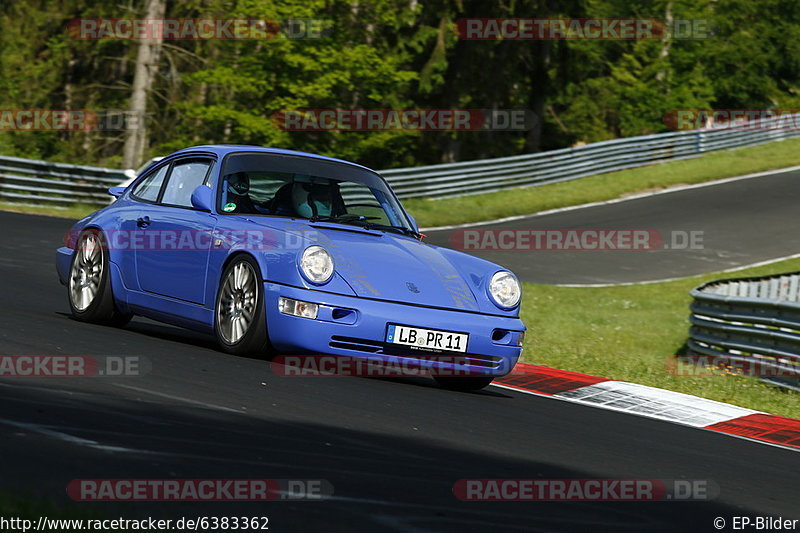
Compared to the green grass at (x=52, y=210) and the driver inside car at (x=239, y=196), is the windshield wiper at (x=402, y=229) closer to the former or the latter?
the driver inside car at (x=239, y=196)

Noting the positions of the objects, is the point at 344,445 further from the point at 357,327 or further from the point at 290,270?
the point at 290,270

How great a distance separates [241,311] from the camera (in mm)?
7980

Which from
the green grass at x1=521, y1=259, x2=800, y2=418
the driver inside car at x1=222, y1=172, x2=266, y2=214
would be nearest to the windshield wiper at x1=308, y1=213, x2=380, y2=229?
the driver inside car at x1=222, y1=172, x2=266, y2=214

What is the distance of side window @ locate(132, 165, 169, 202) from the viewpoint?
9508 millimetres

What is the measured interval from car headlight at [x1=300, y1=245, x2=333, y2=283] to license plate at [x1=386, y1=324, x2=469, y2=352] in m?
0.54

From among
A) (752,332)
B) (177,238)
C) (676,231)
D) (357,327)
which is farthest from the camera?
(676,231)

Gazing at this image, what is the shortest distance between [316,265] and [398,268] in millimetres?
628

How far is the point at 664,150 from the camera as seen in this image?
120 feet

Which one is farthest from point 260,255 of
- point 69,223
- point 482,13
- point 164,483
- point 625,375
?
point 482,13

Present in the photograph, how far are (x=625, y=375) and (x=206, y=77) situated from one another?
25175 mm

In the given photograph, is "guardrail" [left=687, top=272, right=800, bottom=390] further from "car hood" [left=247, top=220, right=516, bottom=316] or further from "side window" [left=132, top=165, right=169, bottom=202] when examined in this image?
"side window" [left=132, top=165, right=169, bottom=202]

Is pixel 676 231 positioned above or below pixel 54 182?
above

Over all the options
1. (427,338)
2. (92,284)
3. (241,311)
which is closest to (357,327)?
(427,338)

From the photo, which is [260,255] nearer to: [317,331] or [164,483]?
[317,331]
